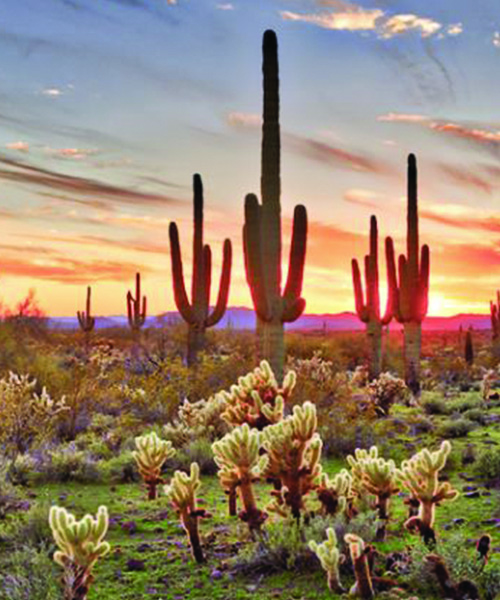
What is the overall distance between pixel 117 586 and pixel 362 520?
2.22m

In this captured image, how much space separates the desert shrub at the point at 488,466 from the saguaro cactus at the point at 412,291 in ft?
46.1

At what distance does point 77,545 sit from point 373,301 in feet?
74.4

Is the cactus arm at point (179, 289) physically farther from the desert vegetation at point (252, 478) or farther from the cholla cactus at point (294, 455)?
the cholla cactus at point (294, 455)

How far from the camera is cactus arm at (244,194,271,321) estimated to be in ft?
55.9

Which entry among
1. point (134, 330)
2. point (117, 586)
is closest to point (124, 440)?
point (117, 586)

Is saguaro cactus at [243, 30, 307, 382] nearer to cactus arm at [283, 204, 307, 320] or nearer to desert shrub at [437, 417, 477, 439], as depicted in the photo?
cactus arm at [283, 204, 307, 320]

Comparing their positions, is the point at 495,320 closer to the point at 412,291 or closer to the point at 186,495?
the point at 412,291

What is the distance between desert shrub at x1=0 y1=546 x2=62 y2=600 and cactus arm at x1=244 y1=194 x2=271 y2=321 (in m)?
10.6

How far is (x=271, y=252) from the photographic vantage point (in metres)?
17.4

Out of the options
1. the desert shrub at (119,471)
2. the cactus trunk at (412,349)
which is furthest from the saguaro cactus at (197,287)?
the desert shrub at (119,471)

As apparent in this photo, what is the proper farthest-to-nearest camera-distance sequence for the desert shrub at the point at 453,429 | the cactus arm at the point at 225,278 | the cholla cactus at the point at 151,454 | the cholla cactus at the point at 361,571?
the cactus arm at the point at 225,278 < the desert shrub at the point at 453,429 < the cholla cactus at the point at 151,454 < the cholla cactus at the point at 361,571

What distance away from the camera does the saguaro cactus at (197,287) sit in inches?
904

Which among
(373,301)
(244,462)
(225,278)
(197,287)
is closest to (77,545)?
(244,462)

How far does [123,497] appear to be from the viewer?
10.0 m
